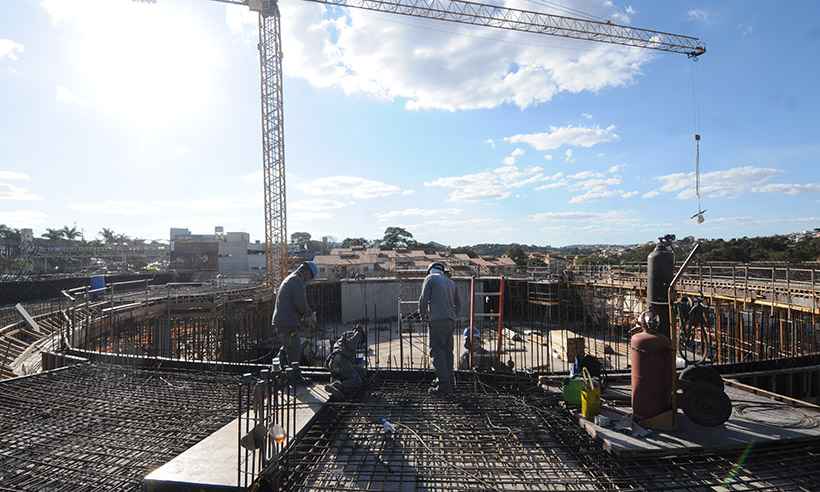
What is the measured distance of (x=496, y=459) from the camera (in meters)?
3.37

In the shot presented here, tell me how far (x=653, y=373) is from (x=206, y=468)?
12.5ft

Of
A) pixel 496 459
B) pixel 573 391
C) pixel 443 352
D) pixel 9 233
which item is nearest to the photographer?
pixel 496 459

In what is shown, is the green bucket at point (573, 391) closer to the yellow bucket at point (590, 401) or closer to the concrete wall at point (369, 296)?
the yellow bucket at point (590, 401)

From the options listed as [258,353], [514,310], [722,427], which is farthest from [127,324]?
[514,310]

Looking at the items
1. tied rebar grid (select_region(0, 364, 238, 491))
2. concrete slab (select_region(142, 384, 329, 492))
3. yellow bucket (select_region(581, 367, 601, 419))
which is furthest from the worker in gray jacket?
tied rebar grid (select_region(0, 364, 238, 491))

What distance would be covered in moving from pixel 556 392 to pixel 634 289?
1790cm

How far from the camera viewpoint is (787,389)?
723cm

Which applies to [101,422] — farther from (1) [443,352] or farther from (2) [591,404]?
(2) [591,404]

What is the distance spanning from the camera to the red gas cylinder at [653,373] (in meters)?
3.68

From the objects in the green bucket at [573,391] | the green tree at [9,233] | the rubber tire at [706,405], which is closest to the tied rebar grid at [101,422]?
the green bucket at [573,391]

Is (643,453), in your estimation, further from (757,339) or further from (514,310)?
(514,310)

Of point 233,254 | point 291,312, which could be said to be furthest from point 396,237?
point 291,312

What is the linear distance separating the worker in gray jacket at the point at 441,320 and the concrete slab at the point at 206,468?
1806 mm

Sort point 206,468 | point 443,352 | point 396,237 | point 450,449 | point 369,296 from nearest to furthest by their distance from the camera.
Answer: point 206,468
point 450,449
point 443,352
point 369,296
point 396,237
